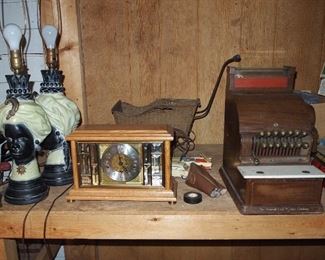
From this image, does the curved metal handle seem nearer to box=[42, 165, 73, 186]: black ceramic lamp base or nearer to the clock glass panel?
the clock glass panel

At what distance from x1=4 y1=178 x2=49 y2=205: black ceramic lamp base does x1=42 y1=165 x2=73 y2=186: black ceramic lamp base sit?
0.11m

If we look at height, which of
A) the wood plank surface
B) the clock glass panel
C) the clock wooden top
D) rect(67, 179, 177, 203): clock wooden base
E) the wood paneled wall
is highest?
the wood paneled wall

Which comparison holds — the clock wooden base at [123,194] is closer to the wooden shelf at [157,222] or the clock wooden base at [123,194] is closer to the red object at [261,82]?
the wooden shelf at [157,222]

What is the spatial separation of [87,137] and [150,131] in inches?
7.9

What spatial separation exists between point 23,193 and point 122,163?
1.14 feet

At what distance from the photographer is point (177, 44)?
1.48m

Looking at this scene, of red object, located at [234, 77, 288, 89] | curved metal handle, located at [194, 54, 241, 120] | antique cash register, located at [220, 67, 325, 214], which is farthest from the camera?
curved metal handle, located at [194, 54, 241, 120]

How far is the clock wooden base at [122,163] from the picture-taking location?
993mm

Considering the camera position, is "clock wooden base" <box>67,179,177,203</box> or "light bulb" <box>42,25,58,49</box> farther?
"light bulb" <box>42,25,58,49</box>

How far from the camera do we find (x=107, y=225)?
3.27 ft

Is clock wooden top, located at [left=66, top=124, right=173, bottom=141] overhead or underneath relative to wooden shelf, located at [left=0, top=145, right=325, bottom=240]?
Result: overhead

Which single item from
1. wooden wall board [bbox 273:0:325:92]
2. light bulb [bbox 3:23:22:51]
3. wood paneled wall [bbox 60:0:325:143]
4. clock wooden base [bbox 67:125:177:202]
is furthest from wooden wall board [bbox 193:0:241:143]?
light bulb [bbox 3:23:22:51]

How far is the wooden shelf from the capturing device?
97cm

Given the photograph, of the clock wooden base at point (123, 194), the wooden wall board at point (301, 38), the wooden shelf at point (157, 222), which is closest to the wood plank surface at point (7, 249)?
the wooden shelf at point (157, 222)
